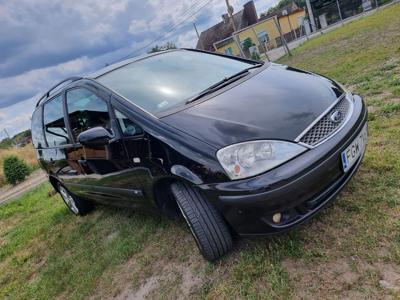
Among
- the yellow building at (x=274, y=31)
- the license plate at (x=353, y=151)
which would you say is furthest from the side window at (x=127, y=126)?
the yellow building at (x=274, y=31)

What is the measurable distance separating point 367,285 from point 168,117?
5.25 ft

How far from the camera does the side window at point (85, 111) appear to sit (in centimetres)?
292

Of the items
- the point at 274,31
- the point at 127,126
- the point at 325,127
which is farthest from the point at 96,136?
the point at 274,31

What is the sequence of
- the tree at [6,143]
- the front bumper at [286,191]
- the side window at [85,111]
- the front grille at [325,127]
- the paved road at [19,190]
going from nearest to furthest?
the front bumper at [286,191] → the front grille at [325,127] → the side window at [85,111] → the paved road at [19,190] → the tree at [6,143]

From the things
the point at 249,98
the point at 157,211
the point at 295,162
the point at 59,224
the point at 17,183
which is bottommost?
the point at 17,183

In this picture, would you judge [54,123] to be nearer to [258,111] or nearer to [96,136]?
[96,136]

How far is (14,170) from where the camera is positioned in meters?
15.2

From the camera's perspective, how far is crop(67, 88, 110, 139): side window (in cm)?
292

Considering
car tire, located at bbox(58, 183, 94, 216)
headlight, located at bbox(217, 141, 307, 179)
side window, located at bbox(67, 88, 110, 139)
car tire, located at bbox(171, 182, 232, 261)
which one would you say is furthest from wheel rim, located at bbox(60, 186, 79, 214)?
headlight, located at bbox(217, 141, 307, 179)

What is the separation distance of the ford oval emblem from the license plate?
0.18 m

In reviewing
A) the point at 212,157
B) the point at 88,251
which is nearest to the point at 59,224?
the point at 88,251

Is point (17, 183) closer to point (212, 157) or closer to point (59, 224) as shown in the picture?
point (59, 224)

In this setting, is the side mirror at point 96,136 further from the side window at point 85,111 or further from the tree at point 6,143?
the tree at point 6,143

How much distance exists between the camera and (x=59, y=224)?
5.09 metres
